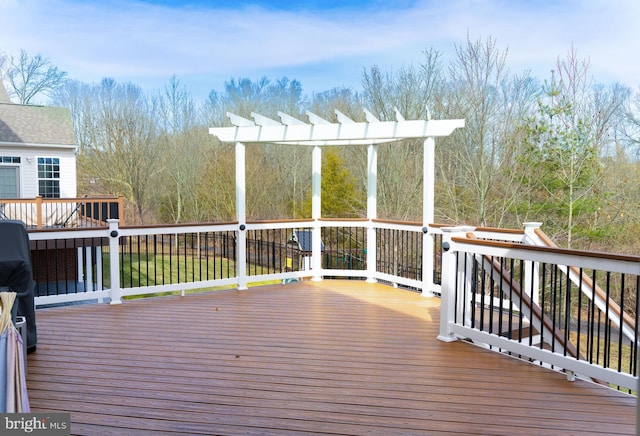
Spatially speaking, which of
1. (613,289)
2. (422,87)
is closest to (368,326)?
→ (613,289)

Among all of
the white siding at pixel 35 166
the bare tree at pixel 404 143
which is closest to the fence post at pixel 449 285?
the bare tree at pixel 404 143

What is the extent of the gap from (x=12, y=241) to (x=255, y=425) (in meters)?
2.90

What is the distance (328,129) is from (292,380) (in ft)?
13.0

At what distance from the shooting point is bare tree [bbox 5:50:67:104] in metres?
22.7

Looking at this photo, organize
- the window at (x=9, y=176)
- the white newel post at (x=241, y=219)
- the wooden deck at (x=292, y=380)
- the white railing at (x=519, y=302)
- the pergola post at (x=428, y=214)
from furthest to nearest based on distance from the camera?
the window at (x=9, y=176)
the white newel post at (x=241, y=219)
the pergola post at (x=428, y=214)
the white railing at (x=519, y=302)
the wooden deck at (x=292, y=380)

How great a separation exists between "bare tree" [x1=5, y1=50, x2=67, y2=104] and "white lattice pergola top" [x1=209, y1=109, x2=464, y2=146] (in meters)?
20.7

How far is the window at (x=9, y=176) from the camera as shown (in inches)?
597

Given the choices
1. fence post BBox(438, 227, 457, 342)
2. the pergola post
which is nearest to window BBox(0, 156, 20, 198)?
the pergola post

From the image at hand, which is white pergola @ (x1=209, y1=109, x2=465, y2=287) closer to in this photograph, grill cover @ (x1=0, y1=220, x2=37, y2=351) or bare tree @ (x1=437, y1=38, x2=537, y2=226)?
grill cover @ (x1=0, y1=220, x2=37, y2=351)

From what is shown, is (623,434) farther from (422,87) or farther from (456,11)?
(456,11)

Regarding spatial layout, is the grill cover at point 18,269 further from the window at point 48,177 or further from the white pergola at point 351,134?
the window at point 48,177

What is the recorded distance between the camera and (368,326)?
17.3ft

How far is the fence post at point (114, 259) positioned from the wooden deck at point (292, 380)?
60 cm

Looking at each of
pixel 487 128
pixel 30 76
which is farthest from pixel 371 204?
pixel 30 76
